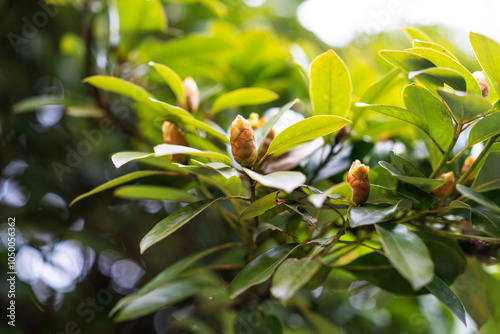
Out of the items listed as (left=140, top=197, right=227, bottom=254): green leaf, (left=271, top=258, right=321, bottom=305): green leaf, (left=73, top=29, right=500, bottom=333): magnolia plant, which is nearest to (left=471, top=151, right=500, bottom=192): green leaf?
(left=73, top=29, right=500, bottom=333): magnolia plant

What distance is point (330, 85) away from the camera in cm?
62

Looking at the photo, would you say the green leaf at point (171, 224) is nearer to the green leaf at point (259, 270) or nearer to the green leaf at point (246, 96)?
the green leaf at point (259, 270)

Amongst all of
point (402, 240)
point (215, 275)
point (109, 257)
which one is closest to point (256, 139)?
point (402, 240)

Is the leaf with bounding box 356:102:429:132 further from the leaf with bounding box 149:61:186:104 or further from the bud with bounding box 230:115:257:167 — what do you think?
the leaf with bounding box 149:61:186:104

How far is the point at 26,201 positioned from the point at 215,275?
0.65m

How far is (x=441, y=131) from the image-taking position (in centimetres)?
56

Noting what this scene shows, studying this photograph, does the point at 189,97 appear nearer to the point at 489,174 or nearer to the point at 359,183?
the point at 359,183

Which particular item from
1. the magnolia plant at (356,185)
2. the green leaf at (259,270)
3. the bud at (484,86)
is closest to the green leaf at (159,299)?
the magnolia plant at (356,185)

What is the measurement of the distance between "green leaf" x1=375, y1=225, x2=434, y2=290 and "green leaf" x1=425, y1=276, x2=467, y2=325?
3.5 inches

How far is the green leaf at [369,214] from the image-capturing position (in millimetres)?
448

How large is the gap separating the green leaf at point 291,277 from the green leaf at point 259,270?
0.02 metres

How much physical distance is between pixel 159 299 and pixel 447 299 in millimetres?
541

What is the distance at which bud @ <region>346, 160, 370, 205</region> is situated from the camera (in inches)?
19.8

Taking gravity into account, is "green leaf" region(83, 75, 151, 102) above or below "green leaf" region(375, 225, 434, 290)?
above
